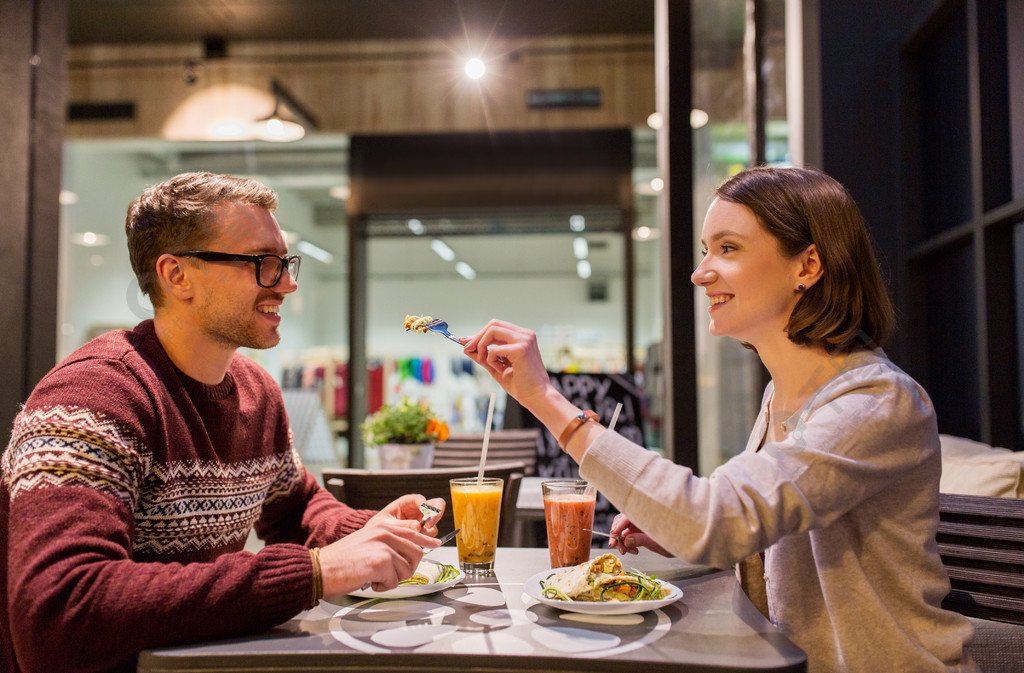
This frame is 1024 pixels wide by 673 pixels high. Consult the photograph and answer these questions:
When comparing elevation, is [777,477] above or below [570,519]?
above

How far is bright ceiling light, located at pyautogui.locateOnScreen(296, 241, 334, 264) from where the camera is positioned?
7.52m

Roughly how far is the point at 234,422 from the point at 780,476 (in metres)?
1.01

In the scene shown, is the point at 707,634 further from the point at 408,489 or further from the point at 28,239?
the point at 28,239

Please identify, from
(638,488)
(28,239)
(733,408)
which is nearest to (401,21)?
(733,408)

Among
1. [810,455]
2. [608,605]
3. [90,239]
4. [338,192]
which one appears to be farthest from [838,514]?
[90,239]

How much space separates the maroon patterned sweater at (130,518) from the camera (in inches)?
40.8

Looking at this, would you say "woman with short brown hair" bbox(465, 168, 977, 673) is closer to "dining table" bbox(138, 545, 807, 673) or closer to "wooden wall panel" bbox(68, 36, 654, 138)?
"dining table" bbox(138, 545, 807, 673)

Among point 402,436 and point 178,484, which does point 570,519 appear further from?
point 402,436

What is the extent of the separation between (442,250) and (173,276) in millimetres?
6157

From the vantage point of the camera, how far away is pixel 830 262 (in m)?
1.35

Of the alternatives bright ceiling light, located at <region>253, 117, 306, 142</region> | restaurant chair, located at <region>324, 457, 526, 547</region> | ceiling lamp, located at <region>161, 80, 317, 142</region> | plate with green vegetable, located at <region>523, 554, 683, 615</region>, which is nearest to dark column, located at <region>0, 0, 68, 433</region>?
restaurant chair, located at <region>324, 457, 526, 547</region>

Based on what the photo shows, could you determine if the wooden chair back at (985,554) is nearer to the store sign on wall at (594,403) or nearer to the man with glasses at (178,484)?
the man with glasses at (178,484)

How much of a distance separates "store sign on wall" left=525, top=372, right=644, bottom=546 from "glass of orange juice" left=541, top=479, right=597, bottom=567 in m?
2.43

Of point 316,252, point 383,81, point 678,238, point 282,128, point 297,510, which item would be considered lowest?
point 297,510
